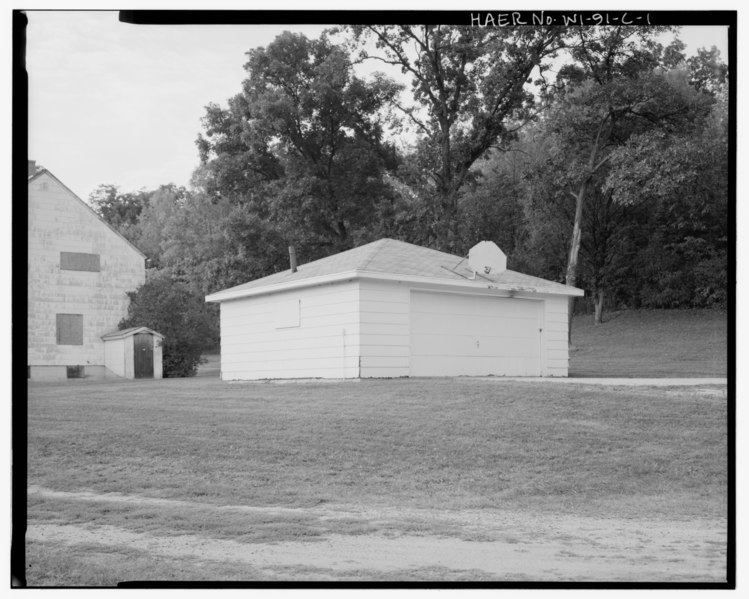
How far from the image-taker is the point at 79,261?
11.8 meters

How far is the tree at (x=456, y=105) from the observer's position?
9.65 m

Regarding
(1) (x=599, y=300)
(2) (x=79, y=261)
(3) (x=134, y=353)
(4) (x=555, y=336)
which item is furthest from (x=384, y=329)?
(3) (x=134, y=353)

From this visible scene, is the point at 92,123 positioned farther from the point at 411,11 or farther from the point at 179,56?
the point at 411,11

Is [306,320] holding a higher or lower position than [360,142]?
lower

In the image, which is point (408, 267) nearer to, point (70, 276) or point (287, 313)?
point (287, 313)

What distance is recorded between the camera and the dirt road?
5180 mm

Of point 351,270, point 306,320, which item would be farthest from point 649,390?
point 306,320

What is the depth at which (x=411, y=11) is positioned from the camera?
439 centimetres

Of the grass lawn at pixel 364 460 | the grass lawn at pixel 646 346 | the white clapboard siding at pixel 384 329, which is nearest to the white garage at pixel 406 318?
the white clapboard siding at pixel 384 329

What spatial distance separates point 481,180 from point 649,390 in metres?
5.58

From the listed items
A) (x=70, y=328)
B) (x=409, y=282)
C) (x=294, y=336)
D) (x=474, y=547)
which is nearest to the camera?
(x=474, y=547)

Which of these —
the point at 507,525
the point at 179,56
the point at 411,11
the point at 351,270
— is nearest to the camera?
the point at 411,11

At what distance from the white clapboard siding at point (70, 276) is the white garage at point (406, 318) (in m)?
2.62

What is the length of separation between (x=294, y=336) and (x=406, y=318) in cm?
249
